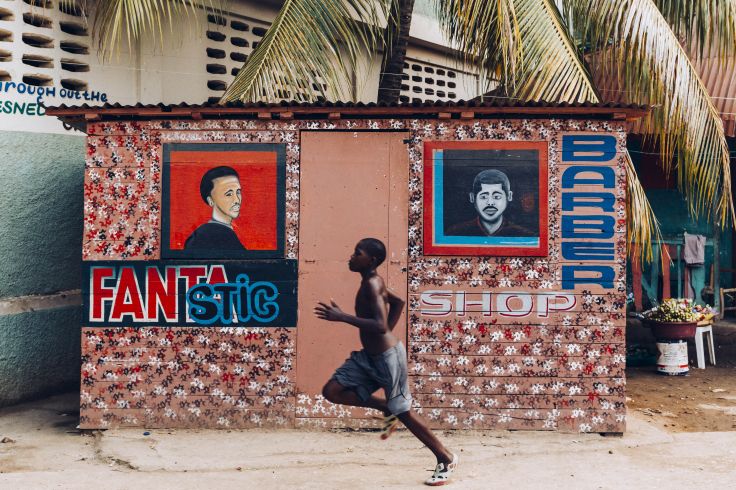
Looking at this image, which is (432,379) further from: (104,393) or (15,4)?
(15,4)

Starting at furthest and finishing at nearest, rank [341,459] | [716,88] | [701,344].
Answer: [716,88], [701,344], [341,459]

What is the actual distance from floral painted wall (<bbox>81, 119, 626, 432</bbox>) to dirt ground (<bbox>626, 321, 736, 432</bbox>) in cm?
124

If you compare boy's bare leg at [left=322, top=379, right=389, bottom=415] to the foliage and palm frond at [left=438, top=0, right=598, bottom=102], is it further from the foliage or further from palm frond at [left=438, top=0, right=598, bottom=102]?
the foliage

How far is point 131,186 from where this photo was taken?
670cm

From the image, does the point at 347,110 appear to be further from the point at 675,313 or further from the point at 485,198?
the point at 675,313

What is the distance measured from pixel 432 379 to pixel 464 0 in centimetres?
408

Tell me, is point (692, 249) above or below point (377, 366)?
above

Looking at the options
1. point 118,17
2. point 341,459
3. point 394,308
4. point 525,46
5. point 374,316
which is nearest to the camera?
point 374,316

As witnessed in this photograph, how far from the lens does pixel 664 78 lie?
27.1 feet

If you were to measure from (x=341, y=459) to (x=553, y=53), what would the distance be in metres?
4.79

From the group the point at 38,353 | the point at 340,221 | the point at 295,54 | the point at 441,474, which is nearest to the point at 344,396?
the point at 441,474

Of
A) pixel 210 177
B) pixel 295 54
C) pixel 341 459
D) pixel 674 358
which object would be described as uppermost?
pixel 295 54

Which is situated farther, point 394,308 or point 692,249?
point 692,249

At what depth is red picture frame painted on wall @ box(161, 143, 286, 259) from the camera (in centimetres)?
670
